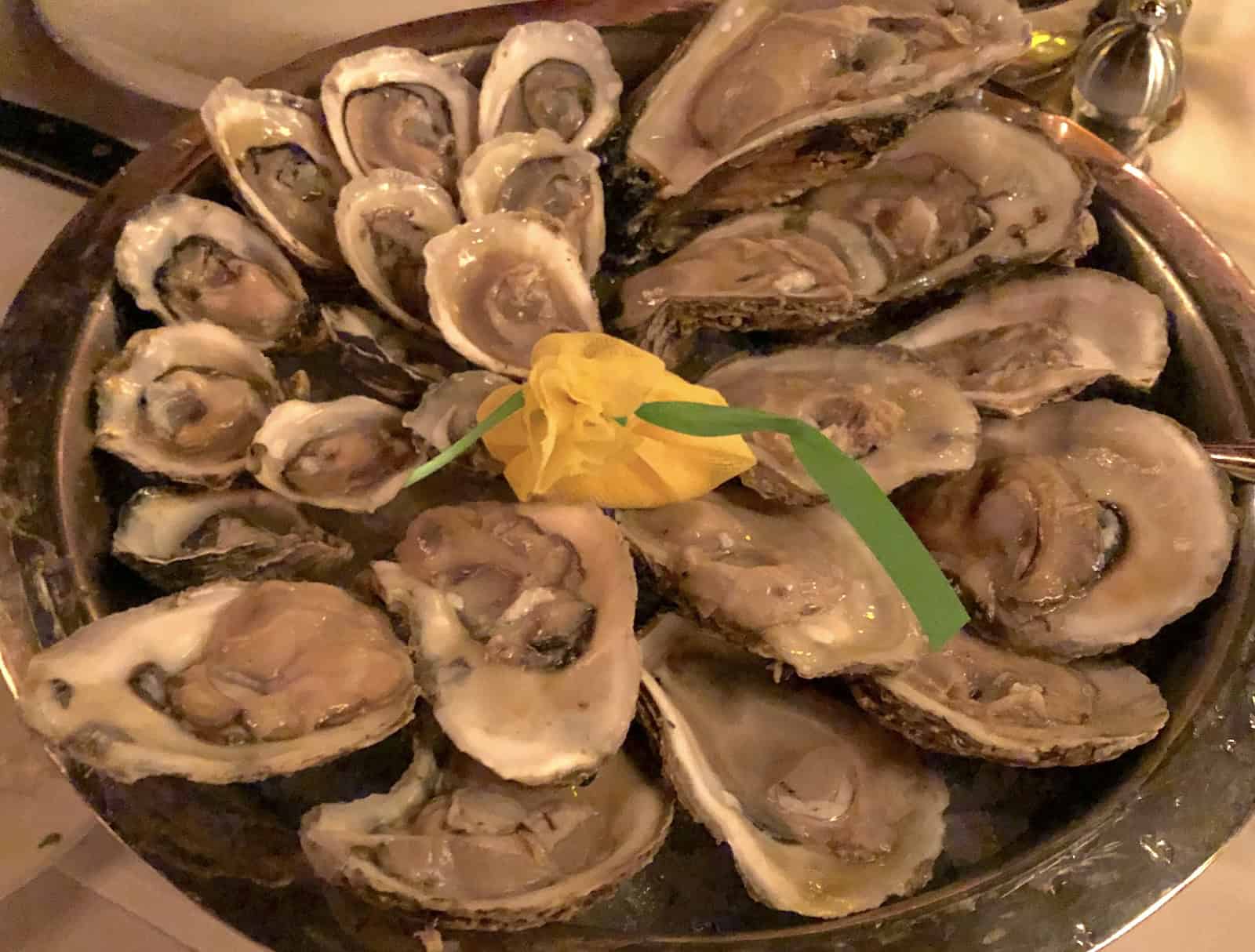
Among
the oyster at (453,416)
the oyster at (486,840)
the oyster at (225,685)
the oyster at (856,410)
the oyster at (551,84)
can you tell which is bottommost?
the oyster at (486,840)

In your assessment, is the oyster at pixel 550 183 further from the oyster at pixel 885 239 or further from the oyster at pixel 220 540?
the oyster at pixel 220 540

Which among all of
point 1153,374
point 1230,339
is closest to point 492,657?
point 1153,374

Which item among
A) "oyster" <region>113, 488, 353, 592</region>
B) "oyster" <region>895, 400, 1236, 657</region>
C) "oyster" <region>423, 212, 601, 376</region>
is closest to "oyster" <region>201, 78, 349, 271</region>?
"oyster" <region>423, 212, 601, 376</region>

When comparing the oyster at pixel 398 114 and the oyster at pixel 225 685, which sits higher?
the oyster at pixel 398 114

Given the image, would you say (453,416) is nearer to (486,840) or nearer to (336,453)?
(336,453)

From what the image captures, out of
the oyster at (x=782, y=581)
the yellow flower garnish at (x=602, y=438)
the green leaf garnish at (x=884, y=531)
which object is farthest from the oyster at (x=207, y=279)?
the green leaf garnish at (x=884, y=531)

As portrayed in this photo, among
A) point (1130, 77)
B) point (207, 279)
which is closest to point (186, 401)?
point (207, 279)

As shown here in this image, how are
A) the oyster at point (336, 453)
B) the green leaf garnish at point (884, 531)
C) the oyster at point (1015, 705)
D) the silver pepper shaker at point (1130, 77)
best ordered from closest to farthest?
1. the green leaf garnish at point (884, 531)
2. the oyster at point (1015, 705)
3. the oyster at point (336, 453)
4. the silver pepper shaker at point (1130, 77)
